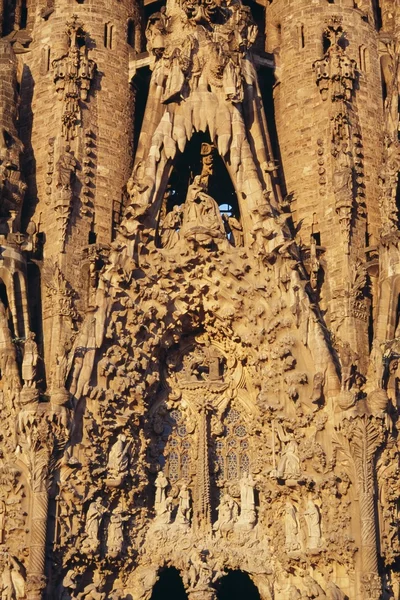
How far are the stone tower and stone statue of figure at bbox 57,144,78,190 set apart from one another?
3cm

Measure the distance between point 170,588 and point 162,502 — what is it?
5.79 ft

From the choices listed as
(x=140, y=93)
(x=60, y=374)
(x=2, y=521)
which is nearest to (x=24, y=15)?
(x=140, y=93)

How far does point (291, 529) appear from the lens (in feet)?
64.6

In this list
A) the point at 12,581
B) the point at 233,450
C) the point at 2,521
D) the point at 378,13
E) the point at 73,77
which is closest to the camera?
the point at 12,581

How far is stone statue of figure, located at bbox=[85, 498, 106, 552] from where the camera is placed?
62.7 ft

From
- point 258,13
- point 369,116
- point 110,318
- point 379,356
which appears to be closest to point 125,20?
point 258,13

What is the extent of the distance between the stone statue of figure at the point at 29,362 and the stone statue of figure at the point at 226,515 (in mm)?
3528

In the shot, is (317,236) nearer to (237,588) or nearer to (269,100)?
(269,100)

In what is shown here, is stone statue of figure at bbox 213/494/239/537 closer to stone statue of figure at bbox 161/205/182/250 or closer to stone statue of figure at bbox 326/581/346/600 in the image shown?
stone statue of figure at bbox 326/581/346/600

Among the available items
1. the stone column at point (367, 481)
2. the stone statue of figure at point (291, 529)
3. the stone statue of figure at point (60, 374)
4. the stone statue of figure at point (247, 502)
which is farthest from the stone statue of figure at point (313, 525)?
the stone statue of figure at point (60, 374)

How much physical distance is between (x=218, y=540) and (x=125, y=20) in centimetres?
911

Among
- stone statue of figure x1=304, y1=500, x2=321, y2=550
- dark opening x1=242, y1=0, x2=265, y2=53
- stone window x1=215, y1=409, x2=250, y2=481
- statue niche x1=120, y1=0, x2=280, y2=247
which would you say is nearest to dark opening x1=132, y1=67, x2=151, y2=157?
statue niche x1=120, y1=0, x2=280, y2=247

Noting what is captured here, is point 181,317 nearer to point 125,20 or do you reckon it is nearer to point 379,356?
point 379,356

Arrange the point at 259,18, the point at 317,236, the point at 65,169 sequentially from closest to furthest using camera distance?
the point at 65,169, the point at 317,236, the point at 259,18
